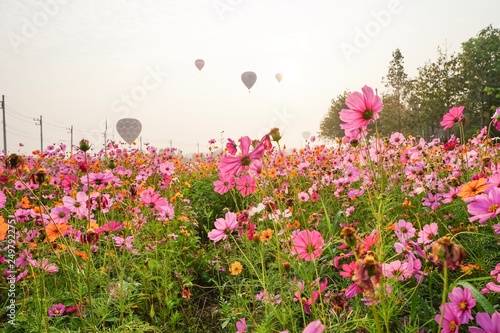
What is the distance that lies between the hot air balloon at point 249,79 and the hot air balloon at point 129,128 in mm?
17033

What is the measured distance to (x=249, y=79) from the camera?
23.0 m

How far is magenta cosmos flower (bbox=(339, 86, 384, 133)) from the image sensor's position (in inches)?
45.0

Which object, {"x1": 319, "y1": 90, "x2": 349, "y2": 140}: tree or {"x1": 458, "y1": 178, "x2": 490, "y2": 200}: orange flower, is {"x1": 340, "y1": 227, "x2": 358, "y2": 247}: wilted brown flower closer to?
{"x1": 458, "y1": 178, "x2": 490, "y2": 200}: orange flower

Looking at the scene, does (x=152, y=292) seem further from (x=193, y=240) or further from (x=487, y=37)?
(x=487, y=37)

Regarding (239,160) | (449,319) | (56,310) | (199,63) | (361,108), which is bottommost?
(56,310)

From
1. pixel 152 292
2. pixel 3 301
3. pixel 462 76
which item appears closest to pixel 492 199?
pixel 152 292

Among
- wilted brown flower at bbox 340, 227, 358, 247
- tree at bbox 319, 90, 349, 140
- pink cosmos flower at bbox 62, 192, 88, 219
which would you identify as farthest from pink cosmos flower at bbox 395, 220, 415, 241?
tree at bbox 319, 90, 349, 140

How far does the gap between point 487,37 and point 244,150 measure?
31114mm

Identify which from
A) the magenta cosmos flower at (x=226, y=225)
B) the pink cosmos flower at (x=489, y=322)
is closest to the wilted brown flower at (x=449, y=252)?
the pink cosmos flower at (x=489, y=322)

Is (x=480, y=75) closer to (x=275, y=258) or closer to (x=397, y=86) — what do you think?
(x=397, y=86)

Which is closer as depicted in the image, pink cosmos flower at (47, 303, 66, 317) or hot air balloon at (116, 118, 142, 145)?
pink cosmos flower at (47, 303, 66, 317)

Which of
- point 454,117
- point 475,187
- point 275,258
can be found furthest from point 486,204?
point 275,258

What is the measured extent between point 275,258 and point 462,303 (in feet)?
4.10

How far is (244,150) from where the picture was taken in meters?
1.11
